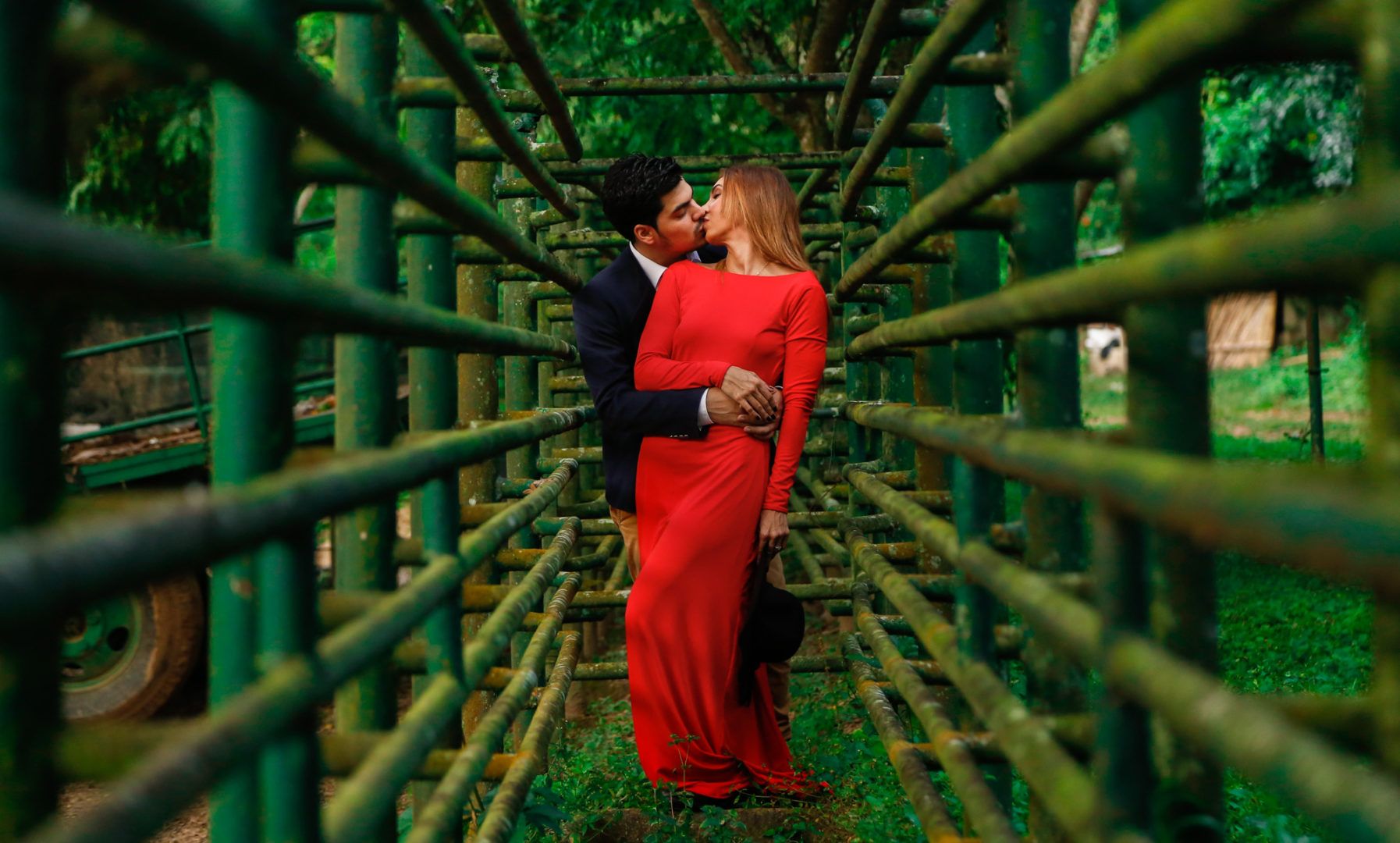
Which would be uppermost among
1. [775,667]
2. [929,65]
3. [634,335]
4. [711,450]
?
[929,65]

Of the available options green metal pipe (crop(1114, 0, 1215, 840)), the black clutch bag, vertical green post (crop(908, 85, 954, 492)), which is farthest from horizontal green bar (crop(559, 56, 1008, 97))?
green metal pipe (crop(1114, 0, 1215, 840))

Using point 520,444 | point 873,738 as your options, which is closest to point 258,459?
point 520,444

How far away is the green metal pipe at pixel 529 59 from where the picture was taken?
2408 millimetres

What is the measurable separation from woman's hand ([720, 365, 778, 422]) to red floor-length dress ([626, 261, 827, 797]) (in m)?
0.05

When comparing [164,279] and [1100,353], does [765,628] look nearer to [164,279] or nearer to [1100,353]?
[164,279]

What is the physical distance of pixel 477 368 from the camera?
11.5 ft

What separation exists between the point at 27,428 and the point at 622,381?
294 cm

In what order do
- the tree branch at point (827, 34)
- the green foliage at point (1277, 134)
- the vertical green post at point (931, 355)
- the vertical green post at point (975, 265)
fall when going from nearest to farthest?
the vertical green post at point (975, 265) < the vertical green post at point (931, 355) < the tree branch at point (827, 34) < the green foliage at point (1277, 134)

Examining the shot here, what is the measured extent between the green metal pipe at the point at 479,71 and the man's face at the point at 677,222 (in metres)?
0.60

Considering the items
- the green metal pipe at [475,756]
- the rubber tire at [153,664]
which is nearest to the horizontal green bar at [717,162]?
the green metal pipe at [475,756]

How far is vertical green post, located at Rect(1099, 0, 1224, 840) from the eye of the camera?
123 cm

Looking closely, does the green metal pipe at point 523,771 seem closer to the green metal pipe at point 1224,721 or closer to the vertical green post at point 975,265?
the vertical green post at point 975,265

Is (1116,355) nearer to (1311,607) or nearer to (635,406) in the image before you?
(1311,607)

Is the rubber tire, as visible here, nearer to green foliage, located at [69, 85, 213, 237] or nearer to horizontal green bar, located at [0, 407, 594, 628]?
horizontal green bar, located at [0, 407, 594, 628]
